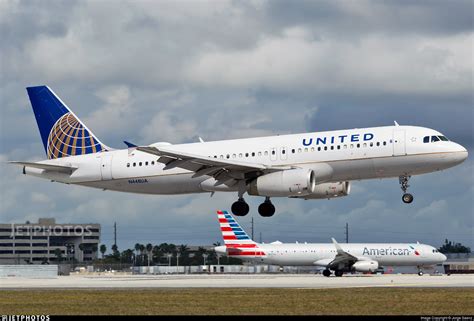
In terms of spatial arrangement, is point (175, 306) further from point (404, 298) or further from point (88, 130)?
point (88, 130)

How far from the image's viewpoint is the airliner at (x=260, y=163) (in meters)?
58.8

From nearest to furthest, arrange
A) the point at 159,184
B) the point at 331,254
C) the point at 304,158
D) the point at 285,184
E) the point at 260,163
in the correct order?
the point at 304,158 → the point at 285,184 → the point at 260,163 → the point at 159,184 → the point at 331,254

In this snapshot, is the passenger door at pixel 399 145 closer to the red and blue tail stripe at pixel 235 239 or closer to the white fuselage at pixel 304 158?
the white fuselage at pixel 304 158

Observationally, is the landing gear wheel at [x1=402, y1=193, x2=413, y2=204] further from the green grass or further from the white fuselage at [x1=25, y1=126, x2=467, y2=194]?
the green grass

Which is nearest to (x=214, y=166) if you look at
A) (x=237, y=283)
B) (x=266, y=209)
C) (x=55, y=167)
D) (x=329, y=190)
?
(x=266, y=209)

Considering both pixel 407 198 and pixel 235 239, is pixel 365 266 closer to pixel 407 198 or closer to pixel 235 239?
pixel 235 239

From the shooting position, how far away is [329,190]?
6612 centimetres

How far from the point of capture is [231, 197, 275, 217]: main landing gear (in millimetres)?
64500

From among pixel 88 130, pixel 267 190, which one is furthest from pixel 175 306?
pixel 88 130

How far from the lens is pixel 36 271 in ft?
334

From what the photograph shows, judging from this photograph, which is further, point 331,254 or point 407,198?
point 331,254

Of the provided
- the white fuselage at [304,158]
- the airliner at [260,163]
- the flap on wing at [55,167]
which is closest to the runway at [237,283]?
the airliner at [260,163]

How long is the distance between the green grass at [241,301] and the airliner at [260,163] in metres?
7.34

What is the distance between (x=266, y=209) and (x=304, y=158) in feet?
22.7
